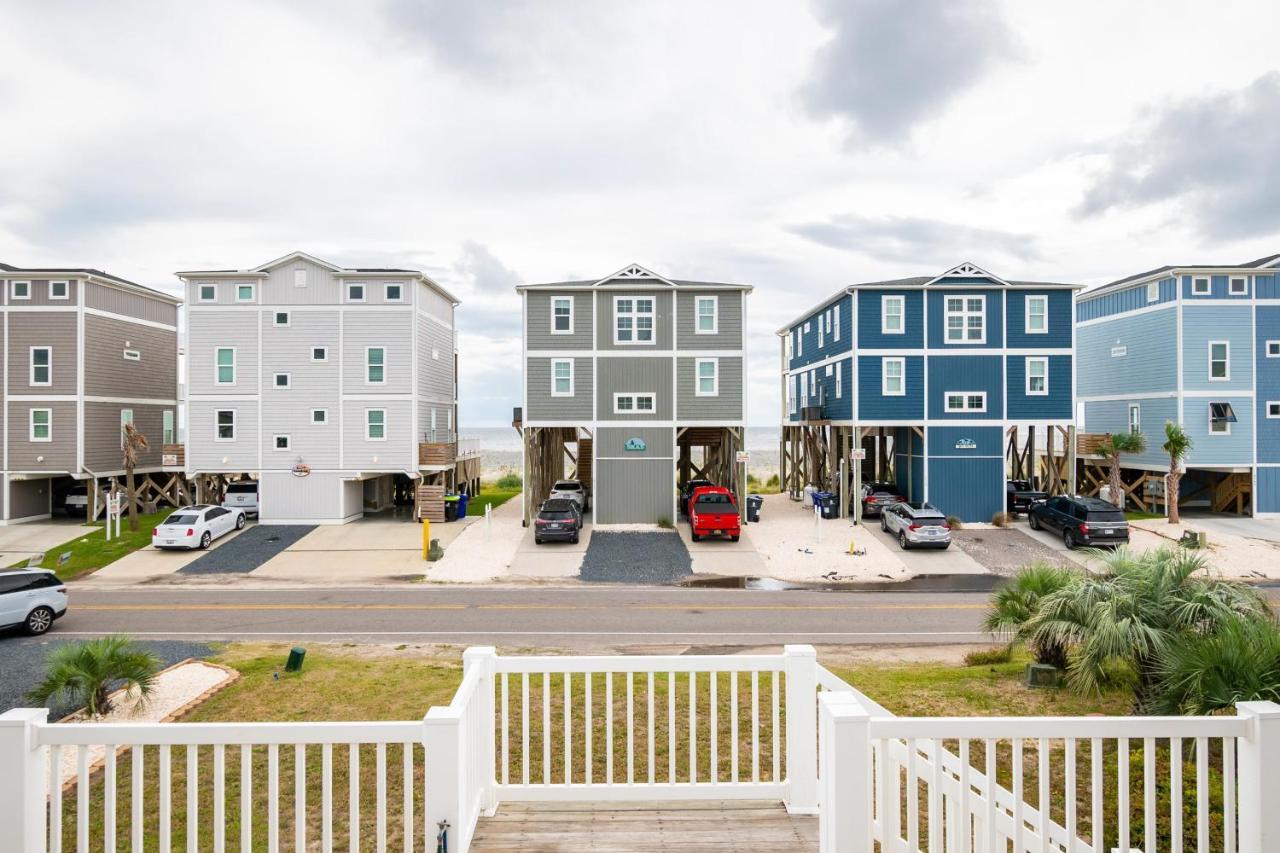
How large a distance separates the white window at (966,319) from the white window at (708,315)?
386 inches

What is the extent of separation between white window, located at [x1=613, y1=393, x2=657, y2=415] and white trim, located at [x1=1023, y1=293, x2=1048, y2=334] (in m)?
15.9

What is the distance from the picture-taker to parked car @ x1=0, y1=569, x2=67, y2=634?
14.8 metres

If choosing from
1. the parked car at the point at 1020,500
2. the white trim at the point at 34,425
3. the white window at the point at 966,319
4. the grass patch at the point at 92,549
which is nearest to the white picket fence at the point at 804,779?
the grass patch at the point at 92,549

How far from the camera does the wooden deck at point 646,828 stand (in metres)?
4.68

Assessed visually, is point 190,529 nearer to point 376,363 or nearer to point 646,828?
point 376,363

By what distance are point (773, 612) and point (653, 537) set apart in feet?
31.7

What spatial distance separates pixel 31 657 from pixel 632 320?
70.4 feet

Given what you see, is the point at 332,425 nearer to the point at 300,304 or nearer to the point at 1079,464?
the point at 300,304

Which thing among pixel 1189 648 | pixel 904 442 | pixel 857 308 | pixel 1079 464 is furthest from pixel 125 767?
pixel 1079 464

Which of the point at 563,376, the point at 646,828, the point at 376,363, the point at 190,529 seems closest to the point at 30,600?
the point at 190,529

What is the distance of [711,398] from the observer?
29734 millimetres

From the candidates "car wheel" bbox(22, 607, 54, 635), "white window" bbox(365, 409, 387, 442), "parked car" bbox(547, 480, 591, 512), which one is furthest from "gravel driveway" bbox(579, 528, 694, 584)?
"car wheel" bbox(22, 607, 54, 635)

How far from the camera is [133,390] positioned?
1326 inches

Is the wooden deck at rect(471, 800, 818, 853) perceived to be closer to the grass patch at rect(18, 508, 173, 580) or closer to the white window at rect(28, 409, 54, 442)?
the grass patch at rect(18, 508, 173, 580)
